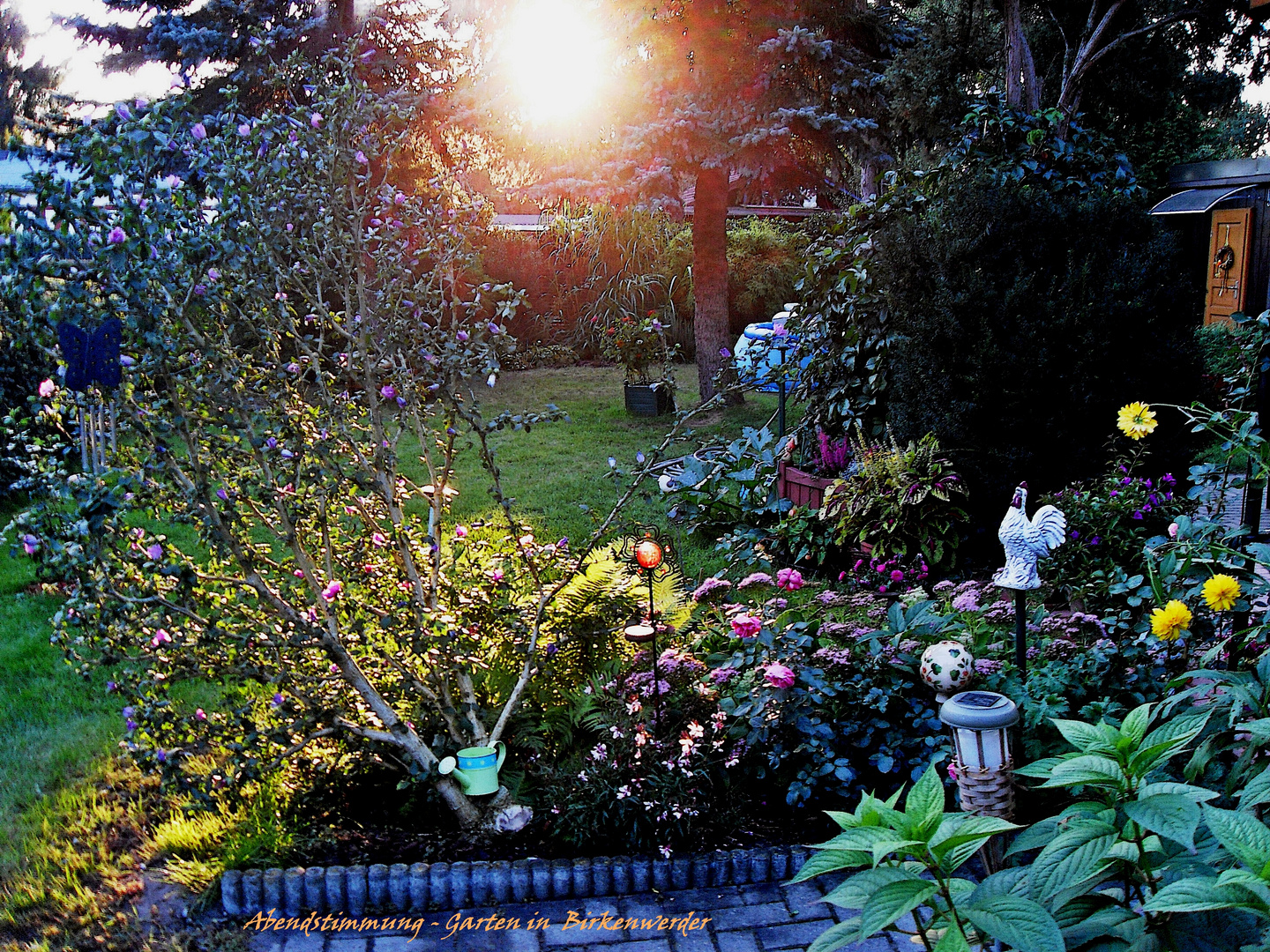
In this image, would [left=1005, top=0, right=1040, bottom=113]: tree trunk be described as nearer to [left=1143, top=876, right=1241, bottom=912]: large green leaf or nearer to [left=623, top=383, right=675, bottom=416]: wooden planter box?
[left=623, top=383, right=675, bottom=416]: wooden planter box

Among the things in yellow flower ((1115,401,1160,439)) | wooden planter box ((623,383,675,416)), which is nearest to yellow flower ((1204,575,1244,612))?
yellow flower ((1115,401,1160,439))

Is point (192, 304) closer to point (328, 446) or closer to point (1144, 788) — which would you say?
point (328, 446)

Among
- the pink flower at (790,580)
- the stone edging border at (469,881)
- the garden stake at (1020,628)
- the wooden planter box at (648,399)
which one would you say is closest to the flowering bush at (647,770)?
the stone edging border at (469,881)

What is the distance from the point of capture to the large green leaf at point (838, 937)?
1.36m

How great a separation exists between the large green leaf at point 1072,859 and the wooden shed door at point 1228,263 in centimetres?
1276

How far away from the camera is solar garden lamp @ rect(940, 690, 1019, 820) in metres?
2.46

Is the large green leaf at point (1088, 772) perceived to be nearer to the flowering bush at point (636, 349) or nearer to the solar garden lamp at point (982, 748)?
the solar garden lamp at point (982, 748)

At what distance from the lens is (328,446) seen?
108 inches

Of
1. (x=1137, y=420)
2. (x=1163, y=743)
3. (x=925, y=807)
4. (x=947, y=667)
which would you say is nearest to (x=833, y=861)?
(x=925, y=807)

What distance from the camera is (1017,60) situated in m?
10.9

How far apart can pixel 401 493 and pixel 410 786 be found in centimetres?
101

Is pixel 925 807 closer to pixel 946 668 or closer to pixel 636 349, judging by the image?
pixel 946 668

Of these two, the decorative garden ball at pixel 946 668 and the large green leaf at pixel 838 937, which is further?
the decorative garden ball at pixel 946 668

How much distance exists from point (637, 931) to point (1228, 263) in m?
13.1
